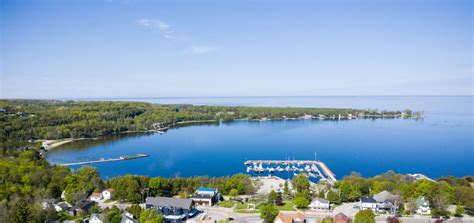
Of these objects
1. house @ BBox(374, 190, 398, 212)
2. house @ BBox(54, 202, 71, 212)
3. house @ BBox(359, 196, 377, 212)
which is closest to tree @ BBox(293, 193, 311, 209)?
house @ BBox(359, 196, 377, 212)

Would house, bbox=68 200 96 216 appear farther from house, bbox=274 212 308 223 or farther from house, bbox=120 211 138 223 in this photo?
house, bbox=274 212 308 223

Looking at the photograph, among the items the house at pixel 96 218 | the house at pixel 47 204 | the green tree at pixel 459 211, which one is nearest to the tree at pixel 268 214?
the house at pixel 96 218

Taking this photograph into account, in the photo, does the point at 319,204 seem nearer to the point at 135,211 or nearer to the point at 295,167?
the point at 135,211

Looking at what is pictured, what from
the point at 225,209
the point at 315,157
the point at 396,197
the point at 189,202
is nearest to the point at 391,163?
the point at 315,157

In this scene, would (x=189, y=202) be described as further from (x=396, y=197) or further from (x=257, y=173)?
(x=257, y=173)

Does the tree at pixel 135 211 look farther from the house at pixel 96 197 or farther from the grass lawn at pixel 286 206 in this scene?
the grass lawn at pixel 286 206

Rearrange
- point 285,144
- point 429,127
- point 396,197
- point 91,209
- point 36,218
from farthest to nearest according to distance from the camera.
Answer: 1. point 429,127
2. point 285,144
3. point 396,197
4. point 91,209
5. point 36,218
